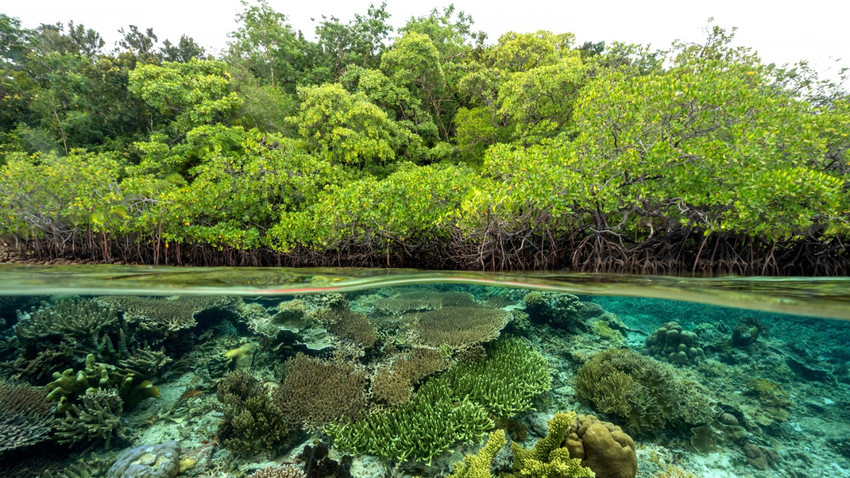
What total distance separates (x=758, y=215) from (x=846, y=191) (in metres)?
2.24

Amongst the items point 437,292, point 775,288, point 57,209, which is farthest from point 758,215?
point 57,209

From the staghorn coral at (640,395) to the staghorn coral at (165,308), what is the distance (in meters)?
8.14

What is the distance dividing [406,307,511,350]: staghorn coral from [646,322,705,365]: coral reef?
4276 mm

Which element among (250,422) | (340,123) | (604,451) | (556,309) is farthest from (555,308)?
(340,123)

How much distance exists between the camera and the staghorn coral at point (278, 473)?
13.4ft

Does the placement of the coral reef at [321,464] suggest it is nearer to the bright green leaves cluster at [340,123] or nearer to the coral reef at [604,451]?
the coral reef at [604,451]

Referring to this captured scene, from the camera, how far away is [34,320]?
6176 millimetres

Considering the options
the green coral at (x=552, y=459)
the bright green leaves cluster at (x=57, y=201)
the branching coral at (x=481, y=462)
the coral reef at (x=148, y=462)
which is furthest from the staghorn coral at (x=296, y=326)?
the bright green leaves cluster at (x=57, y=201)

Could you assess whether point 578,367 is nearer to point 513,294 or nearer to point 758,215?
point 513,294

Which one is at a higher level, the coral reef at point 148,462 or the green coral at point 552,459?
the green coral at point 552,459

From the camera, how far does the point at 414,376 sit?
5555mm

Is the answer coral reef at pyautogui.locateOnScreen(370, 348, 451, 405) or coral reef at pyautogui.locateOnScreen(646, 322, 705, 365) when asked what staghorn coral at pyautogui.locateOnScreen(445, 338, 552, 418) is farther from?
coral reef at pyautogui.locateOnScreen(646, 322, 705, 365)

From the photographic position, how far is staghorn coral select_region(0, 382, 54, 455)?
432 cm

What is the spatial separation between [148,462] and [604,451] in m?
6.12
